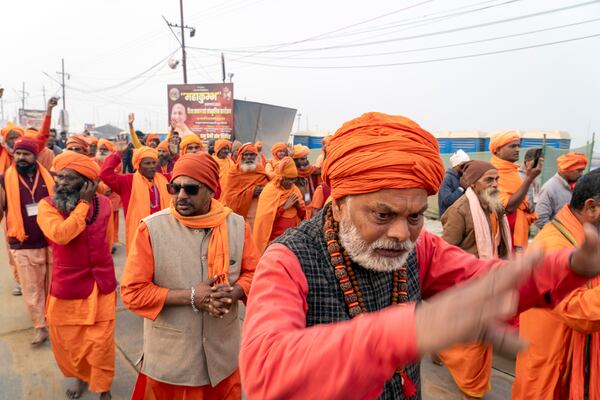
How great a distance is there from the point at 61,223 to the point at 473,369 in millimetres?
3387

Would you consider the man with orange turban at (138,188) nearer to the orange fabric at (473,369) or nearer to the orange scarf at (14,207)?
the orange scarf at (14,207)

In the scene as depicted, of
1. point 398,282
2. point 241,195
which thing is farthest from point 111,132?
point 398,282

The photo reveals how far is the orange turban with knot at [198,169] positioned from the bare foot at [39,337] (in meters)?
2.74

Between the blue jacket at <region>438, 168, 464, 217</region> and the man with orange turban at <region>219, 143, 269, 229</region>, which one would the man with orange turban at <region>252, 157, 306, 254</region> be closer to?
the man with orange turban at <region>219, 143, 269, 229</region>

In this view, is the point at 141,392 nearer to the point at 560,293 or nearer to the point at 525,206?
the point at 560,293

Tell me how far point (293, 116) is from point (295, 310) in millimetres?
16845

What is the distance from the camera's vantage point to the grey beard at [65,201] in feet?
10.6

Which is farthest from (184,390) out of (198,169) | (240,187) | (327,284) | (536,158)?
(240,187)

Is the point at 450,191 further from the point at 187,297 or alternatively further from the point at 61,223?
the point at 61,223

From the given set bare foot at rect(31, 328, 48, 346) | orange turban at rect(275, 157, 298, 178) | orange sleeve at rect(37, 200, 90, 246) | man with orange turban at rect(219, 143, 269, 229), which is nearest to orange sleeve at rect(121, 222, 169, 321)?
orange sleeve at rect(37, 200, 90, 246)

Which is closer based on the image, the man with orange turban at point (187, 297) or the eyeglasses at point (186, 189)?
the man with orange turban at point (187, 297)

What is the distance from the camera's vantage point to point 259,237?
16.9ft

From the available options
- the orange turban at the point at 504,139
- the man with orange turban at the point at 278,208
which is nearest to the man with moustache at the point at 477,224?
the orange turban at the point at 504,139

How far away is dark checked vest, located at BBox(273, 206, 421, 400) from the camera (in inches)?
52.2
